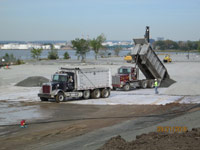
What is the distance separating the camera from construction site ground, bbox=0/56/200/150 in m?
15.6

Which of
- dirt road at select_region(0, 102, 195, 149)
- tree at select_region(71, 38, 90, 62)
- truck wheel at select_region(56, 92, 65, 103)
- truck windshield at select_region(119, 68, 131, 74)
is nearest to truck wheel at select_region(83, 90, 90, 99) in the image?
truck wheel at select_region(56, 92, 65, 103)

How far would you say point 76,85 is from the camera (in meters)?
29.2

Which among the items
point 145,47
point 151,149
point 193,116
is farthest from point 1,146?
point 145,47

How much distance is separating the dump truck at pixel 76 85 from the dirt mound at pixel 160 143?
15181 mm

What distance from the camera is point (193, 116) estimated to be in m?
20.7

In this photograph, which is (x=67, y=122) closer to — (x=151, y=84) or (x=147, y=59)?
(x=147, y=59)

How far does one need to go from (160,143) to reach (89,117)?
32.7ft

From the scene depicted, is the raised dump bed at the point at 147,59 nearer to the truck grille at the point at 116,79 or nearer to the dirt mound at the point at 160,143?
the truck grille at the point at 116,79

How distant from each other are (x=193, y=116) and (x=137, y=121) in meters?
3.58

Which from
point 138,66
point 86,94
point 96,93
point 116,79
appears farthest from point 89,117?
point 138,66

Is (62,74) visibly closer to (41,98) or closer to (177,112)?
(41,98)

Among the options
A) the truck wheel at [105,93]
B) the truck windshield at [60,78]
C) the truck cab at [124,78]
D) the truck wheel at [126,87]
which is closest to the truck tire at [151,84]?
the truck cab at [124,78]

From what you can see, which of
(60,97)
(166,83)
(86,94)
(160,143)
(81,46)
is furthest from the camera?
(81,46)

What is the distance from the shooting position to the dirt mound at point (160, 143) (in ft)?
39.5
